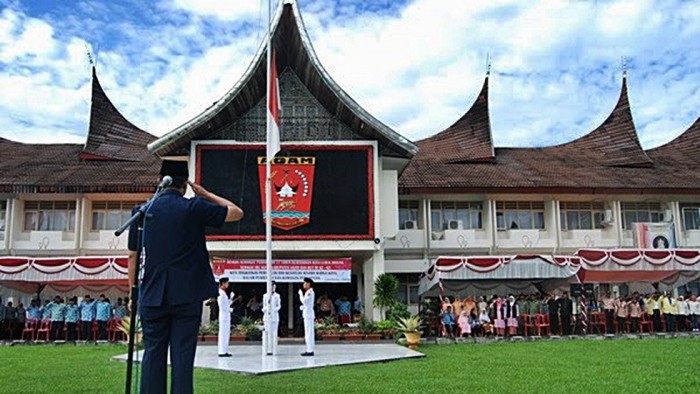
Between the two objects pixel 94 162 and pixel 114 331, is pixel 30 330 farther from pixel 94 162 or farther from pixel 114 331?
pixel 94 162

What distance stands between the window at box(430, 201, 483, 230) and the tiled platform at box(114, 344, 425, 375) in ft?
40.8

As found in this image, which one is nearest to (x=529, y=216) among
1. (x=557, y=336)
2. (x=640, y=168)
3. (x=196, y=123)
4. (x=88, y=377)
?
(x=640, y=168)

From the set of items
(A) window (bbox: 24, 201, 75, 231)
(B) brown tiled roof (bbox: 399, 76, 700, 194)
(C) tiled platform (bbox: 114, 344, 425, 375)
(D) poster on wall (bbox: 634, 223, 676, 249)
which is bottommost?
(C) tiled platform (bbox: 114, 344, 425, 375)

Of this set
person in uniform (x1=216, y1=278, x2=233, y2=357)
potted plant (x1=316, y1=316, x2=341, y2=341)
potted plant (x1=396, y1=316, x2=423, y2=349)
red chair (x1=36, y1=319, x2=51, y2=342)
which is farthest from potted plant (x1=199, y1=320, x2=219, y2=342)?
red chair (x1=36, y1=319, x2=51, y2=342)

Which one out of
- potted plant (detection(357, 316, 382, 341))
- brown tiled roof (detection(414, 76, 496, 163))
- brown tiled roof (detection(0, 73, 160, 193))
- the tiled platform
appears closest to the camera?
the tiled platform

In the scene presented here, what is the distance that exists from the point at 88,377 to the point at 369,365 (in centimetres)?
415

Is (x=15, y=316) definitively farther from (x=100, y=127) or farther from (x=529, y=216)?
(x=529, y=216)

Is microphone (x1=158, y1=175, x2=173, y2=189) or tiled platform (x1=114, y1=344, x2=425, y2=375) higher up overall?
microphone (x1=158, y1=175, x2=173, y2=189)

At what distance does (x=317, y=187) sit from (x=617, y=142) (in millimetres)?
16479

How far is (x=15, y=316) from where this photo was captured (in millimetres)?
19125

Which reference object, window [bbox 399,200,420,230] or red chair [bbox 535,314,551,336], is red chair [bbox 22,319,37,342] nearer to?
window [bbox 399,200,420,230]

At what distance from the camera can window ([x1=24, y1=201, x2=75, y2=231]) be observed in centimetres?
2514

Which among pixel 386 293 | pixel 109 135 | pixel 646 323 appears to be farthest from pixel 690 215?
pixel 109 135

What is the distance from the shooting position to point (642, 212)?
27.3m
